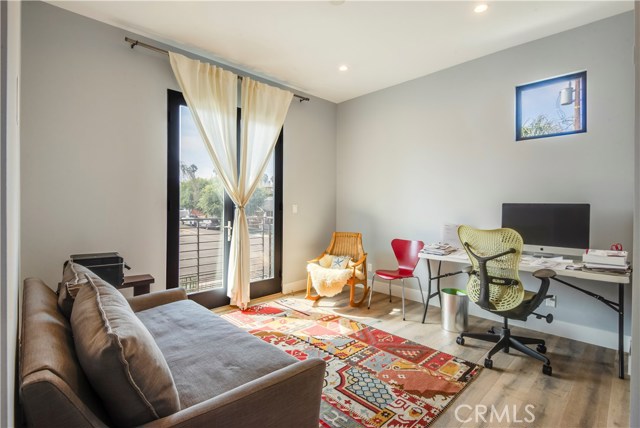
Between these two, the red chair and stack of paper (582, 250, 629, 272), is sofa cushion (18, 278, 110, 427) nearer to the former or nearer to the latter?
the red chair

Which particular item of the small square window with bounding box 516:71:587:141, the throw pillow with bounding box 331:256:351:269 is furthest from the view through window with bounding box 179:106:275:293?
the small square window with bounding box 516:71:587:141

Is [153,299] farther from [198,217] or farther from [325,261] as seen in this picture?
[325,261]

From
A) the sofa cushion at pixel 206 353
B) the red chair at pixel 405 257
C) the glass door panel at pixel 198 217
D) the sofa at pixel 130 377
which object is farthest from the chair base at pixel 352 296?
the sofa at pixel 130 377

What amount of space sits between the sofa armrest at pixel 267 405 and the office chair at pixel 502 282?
1.75 m

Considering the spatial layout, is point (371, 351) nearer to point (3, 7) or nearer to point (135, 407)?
point (135, 407)

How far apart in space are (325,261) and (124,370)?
3353 millimetres

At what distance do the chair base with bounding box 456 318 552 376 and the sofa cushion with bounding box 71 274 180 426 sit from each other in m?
2.34

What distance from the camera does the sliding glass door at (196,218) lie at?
10.6 feet

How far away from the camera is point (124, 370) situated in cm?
89

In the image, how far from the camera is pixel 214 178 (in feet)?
11.6

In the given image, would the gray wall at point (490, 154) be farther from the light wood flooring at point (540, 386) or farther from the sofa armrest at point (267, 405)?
the sofa armrest at point (267, 405)

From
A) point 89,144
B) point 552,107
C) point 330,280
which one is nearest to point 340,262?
point 330,280

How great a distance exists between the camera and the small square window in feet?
9.29

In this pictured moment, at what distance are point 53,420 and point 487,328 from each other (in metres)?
3.42
